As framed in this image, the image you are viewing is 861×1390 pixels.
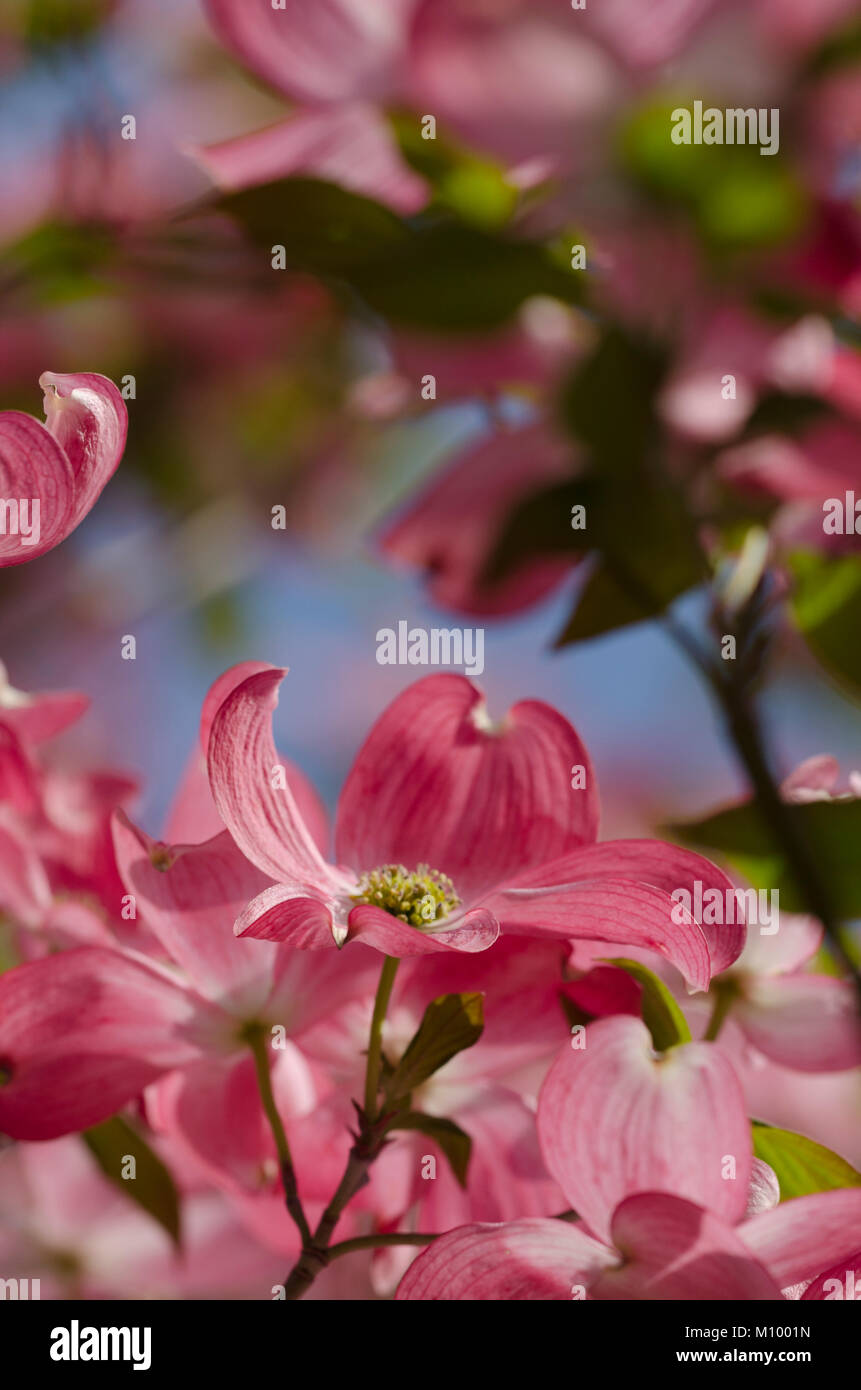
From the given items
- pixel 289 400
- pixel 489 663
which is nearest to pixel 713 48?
pixel 489 663

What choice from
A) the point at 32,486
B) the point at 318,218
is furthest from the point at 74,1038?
the point at 318,218

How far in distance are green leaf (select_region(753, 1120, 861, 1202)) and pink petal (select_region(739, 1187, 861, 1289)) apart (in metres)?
0.04

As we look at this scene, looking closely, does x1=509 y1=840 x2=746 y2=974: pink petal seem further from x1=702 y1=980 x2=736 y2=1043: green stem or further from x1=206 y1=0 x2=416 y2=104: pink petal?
x1=206 y1=0 x2=416 y2=104: pink petal

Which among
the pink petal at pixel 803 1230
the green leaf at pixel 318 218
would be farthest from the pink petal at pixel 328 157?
the pink petal at pixel 803 1230

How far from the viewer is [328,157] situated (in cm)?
40

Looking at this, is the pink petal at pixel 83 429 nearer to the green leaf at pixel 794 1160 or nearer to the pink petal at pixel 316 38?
the pink petal at pixel 316 38

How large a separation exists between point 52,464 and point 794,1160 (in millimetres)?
289

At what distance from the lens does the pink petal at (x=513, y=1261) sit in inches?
12.3

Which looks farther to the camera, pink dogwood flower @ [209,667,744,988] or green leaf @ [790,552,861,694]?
green leaf @ [790,552,861,694]

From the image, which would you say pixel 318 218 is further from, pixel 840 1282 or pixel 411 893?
pixel 840 1282

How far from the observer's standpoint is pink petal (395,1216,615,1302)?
31 centimetres

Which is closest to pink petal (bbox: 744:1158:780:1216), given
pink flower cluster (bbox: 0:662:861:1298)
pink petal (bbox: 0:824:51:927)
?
pink flower cluster (bbox: 0:662:861:1298)

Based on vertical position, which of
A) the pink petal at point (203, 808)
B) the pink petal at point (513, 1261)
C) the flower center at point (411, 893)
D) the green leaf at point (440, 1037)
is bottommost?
the pink petal at point (513, 1261)

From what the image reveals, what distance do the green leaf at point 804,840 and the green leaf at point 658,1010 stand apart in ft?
0.19
